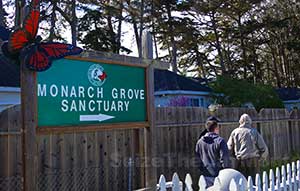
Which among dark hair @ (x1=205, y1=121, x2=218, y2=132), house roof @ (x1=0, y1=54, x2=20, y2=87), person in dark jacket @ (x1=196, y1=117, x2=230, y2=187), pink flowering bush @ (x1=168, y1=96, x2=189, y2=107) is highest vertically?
house roof @ (x1=0, y1=54, x2=20, y2=87)

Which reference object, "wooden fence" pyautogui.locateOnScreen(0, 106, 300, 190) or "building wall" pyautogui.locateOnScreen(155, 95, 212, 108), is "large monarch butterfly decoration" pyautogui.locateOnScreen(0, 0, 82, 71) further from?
"building wall" pyautogui.locateOnScreen(155, 95, 212, 108)

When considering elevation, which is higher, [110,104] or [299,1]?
[299,1]

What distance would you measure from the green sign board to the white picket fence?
1098 mm

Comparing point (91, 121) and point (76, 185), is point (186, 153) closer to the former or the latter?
point (76, 185)

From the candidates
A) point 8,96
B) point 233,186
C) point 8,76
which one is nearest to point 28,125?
point 233,186

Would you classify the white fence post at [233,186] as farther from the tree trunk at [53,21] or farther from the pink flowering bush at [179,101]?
the tree trunk at [53,21]

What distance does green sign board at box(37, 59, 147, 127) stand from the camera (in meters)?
4.76

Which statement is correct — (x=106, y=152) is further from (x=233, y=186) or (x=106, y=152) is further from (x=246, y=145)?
(x=233, y=186)

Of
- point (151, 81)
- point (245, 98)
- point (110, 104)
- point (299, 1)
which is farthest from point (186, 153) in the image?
point (299, 1)

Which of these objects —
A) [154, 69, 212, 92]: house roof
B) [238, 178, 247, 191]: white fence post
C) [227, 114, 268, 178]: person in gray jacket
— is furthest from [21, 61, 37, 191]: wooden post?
[154, 69, 212, 92]: house roof

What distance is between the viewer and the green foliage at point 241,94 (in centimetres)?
1997

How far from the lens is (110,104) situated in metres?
5.53

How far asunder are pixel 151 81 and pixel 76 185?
2220mm

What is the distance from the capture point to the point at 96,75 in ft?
17.6
